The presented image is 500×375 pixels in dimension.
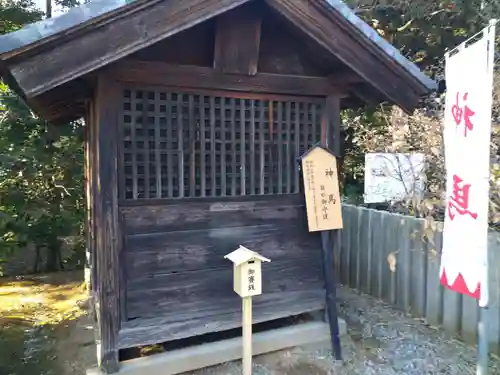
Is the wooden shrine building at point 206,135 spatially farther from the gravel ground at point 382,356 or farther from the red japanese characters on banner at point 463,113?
the red japanese characters on banner at point 463,113

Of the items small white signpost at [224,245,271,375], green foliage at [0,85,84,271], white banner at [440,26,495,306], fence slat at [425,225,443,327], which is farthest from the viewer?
green foliage at [0,85,84,271]

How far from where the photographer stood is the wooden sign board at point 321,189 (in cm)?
434

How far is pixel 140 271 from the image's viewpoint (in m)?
3.96

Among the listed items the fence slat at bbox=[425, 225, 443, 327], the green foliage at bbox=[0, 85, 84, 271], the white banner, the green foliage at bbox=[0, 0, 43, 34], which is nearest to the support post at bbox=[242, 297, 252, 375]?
the white banner

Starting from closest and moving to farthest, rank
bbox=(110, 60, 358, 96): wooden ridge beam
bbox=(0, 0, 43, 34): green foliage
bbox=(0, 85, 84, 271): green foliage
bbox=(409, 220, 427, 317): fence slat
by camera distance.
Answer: bbox=(110, 60, 358, 96): wooden ridge beam < bbox=(409, 220, 427, 317): fence slat < bbox=(0, 85, 84, 271): green foliage < bbox=(0, 0, 43, 34): green foliage

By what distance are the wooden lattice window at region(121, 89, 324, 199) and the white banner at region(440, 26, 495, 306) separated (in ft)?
5.73

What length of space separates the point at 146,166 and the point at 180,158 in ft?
1.11

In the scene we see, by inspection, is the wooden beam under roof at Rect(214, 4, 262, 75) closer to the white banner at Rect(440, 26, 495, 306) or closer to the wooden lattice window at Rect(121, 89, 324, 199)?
the wooden lattice window at Rect(121, 89, 324, 199)

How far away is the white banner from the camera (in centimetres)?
284

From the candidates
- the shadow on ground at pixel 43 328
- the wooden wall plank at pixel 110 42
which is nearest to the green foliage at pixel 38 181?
the shadow on ground at pixel 43 328

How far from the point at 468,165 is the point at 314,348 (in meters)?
2.80

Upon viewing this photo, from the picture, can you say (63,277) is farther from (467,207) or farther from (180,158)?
(467,207)

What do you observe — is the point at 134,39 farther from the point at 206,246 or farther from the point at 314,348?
the point at 314,348

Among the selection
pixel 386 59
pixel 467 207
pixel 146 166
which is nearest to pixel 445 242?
pixel 467 207
